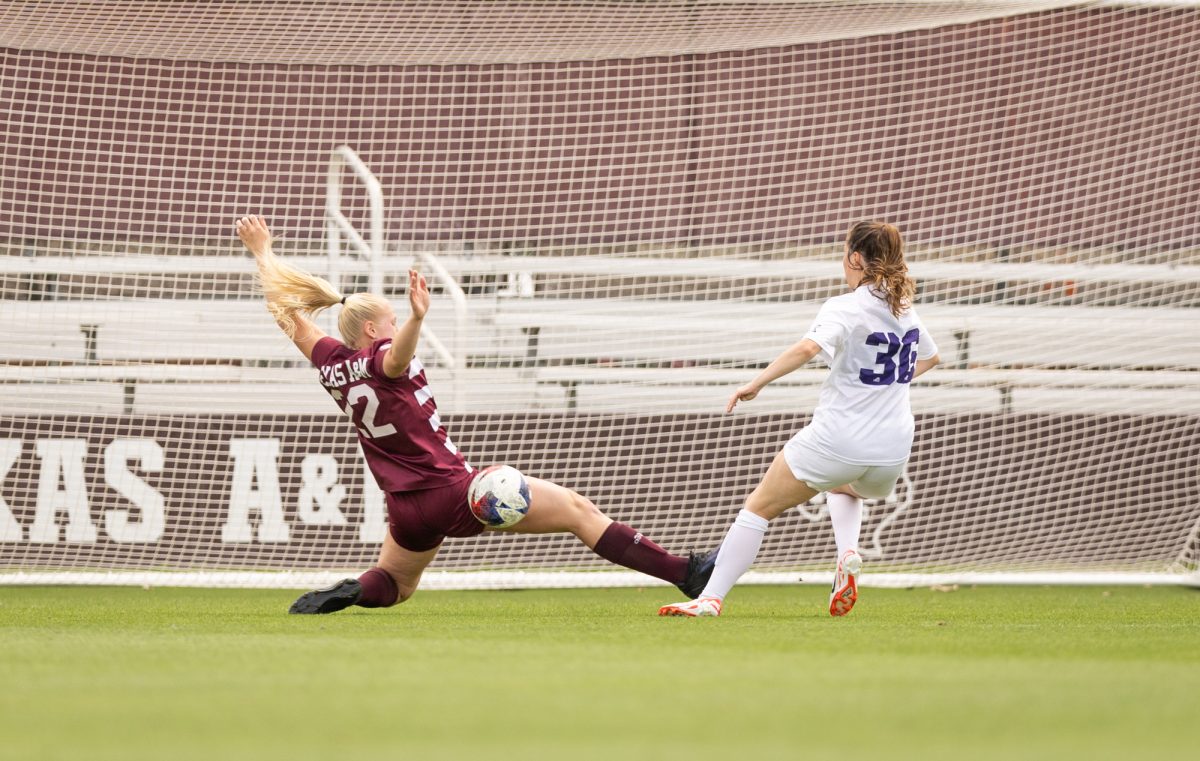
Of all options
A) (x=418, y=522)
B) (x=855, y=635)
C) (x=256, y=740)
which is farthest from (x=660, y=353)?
(x=256, y=740)

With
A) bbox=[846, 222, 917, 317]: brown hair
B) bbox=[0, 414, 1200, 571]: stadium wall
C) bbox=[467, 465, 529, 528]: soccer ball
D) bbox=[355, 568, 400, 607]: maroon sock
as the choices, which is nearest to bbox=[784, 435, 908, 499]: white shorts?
bbox=[846, 222, 917, 317]: brown hair

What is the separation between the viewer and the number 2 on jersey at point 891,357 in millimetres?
4941

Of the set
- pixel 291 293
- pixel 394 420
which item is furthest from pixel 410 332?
pixel 291 293

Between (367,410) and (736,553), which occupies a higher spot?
(367,410)

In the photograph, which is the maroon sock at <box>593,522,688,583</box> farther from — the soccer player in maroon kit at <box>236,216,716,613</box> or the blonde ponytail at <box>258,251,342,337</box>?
the blonde ponytail at <box>258,251,342,337</box>

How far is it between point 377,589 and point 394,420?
0.58m

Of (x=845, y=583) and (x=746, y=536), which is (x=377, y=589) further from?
(x=845, y=583)

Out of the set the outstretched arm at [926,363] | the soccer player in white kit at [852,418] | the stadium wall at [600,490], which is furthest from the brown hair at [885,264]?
the stadium wall at [600,490]

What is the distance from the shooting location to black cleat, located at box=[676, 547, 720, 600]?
16.5 feet

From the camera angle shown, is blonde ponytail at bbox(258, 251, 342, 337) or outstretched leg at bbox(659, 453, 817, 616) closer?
outstretched leg at bbox(659, 453, 817, 616)

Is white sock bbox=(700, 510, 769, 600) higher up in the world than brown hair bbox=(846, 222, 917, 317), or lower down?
lower down

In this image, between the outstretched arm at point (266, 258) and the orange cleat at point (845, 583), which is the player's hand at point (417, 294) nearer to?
the outstretched arm at point (266, 258)

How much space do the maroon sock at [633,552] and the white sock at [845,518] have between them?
532mm

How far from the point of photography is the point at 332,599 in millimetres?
4906
